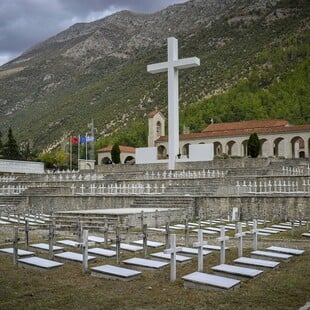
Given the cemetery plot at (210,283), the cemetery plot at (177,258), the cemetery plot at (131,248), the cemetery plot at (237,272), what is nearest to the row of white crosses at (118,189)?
the cemetery plot at (131,248)

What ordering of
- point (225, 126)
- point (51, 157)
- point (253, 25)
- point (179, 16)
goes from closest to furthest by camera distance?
1. point (225, 126)
2. point (51, 157)
3. point (253, 25)
4. point (179, 16)

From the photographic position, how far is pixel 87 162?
4691cm

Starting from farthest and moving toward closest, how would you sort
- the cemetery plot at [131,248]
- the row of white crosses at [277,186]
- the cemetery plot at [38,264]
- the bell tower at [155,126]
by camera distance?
the bell tower at [155,126]
the row of white crosses at [277,186]
the cemetery plot at [131,248]
the cemetery plot at [38,264]

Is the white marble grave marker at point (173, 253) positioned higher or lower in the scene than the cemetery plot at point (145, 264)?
higher

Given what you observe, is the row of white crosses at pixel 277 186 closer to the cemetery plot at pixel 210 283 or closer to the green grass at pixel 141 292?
the green grass at pixel 141 292

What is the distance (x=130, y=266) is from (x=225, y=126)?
4975cm

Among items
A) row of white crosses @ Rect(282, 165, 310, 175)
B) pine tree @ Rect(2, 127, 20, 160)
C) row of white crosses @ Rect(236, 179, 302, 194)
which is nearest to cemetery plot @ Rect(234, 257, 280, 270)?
row of white crosses @ Rect(236, 179, 302, 194)

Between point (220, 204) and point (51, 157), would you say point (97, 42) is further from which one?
point (220, 204)

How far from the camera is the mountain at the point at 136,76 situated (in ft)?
310

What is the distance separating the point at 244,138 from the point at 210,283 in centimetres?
4576

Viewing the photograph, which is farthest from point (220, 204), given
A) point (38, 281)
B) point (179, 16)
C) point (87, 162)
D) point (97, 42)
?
point (179, 16)

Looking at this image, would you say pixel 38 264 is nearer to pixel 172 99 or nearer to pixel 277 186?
pixel 277 186

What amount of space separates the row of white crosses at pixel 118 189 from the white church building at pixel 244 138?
25128 millimetres

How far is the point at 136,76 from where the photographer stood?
112 metres
